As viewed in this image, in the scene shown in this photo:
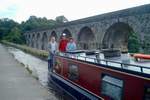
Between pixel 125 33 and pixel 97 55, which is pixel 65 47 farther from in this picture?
pixel 125 33

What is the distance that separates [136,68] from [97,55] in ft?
6.95

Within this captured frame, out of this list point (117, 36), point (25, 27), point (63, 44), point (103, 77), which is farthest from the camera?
point (25, 27)

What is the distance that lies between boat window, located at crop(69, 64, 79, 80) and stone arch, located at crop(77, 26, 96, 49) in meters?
11.5

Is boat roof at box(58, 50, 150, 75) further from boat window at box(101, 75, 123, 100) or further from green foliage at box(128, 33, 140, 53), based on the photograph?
green foliage at box(128, 33, 140, 53)

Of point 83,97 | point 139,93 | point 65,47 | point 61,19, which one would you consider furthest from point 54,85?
point 61,19

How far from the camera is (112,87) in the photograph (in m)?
5.87

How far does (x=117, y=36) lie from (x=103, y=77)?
10.7 meters

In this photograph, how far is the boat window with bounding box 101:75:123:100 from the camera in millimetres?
5695

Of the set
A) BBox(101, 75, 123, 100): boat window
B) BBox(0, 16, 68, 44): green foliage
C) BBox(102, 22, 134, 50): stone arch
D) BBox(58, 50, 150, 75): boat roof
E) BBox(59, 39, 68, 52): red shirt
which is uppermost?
BBox(0, 16, 68, 44): green foliage

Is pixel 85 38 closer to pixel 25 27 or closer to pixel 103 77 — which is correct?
pixel 103 77

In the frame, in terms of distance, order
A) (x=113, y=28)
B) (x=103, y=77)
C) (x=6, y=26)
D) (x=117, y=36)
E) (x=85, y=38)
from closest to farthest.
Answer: (x=103, y=77)
(x=113, y=28)
(x=117, y=36)
(x=85, y=38)
(x=6, y=26)

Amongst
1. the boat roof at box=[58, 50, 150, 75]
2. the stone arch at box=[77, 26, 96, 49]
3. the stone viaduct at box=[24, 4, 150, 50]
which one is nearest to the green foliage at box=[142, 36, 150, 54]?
the stone viaduct at box=[24, 4, 150, 50]

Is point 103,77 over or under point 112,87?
over

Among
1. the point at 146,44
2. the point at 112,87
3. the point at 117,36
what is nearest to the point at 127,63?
the point at 112,87
